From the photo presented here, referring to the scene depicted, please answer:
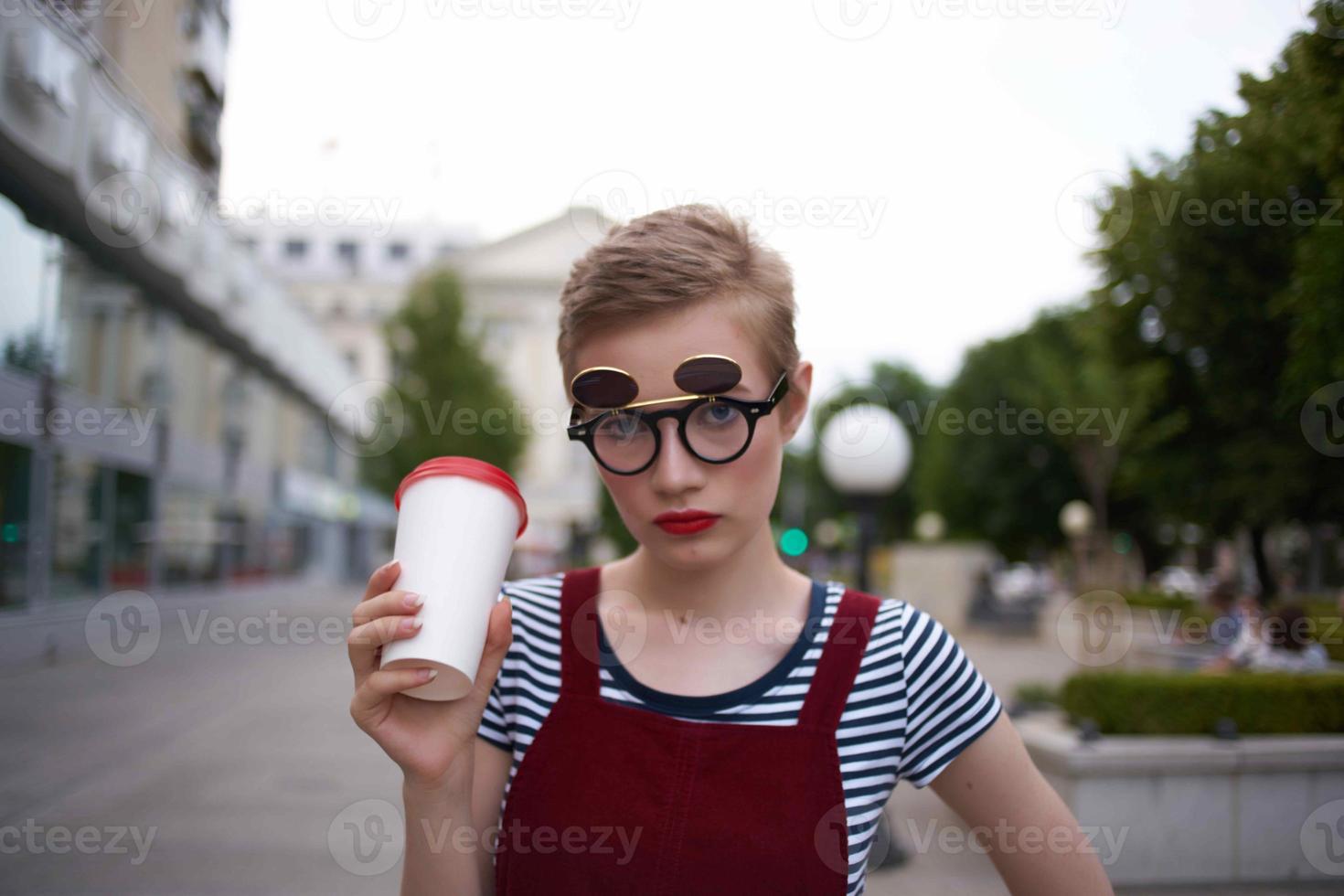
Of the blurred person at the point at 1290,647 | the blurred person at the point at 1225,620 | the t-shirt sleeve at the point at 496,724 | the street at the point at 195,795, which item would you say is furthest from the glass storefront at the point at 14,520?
the blurred person at the point at 1225,620

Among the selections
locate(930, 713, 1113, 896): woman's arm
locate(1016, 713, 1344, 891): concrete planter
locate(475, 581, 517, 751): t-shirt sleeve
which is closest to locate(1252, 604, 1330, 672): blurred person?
locate(1016, 713, 1344, 891): concrete planter

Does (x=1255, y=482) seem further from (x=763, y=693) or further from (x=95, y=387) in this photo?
(x=95, y=387)

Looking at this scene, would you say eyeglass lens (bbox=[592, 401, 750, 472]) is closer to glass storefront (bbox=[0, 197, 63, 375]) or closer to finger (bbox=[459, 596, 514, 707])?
finger (bbox=[459, 596, 514, 707])

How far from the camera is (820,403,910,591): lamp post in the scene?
238 inches

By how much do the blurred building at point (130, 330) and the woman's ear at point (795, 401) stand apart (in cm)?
303

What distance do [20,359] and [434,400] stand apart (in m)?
20.1

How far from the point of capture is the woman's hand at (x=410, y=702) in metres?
1.17

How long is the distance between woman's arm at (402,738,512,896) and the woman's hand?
2 centimetres

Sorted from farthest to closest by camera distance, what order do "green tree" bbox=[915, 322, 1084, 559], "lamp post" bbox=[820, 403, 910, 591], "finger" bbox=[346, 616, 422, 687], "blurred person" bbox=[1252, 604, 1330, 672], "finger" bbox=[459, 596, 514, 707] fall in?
1. "green tree" bbox=[915, 322, 1084, 559]
2. "blurred person" bbox=[1252, 604, 1330, 672]
3. "lamp post" bbox=[820, 403, 910, 591]
4. "finger" bbox=[459, 596, 514, 707]
5. "finger" bbox=[346, 616, 422, 687]

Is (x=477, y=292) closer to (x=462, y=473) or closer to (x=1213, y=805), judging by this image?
(x=1213, y=805)

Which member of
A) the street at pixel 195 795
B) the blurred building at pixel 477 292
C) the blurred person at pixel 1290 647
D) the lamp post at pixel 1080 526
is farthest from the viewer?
the blurred building at pixel 477 292

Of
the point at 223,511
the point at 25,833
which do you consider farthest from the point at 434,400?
the point at 25,833

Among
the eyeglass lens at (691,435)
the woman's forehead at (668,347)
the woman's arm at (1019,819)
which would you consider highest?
the woman's forehead at (668,347)

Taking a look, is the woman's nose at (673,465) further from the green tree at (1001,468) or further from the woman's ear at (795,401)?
the green tree at (1001,468)
